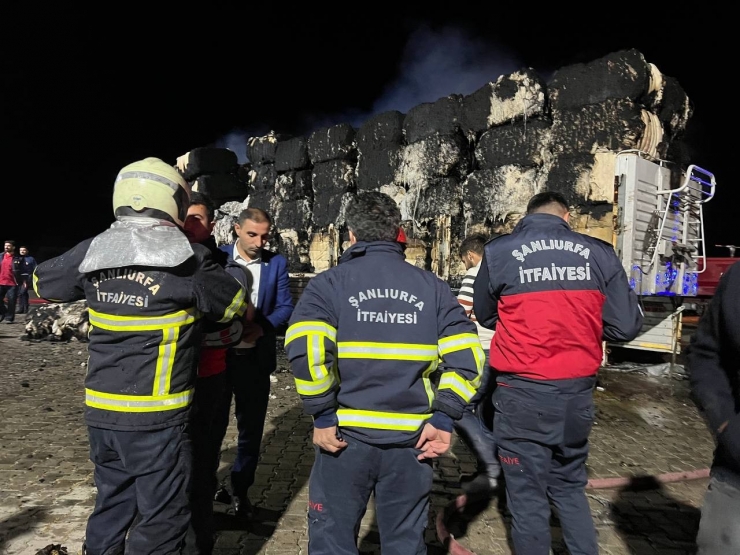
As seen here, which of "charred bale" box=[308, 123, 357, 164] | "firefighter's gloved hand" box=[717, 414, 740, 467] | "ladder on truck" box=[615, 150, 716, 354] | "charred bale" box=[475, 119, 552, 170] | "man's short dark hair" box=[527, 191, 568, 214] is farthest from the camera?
"charred bale" box=[308, 123, 357, 164]

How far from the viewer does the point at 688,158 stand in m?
7.95

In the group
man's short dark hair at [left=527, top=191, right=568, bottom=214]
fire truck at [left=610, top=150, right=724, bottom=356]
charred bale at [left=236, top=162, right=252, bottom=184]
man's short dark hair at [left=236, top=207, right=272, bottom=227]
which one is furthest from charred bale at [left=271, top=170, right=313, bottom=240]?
man's short dark hair at [left=527, top=191, right=568, bottom=214]

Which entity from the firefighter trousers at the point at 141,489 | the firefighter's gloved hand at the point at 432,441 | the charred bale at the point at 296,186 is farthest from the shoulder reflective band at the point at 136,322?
the charred bale at the point at 296,186

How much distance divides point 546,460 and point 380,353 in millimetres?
1104

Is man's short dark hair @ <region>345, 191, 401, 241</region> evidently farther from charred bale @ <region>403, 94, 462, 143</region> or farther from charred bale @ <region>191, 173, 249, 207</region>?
charred bale @ <region>191, 173, 249, 207</region>

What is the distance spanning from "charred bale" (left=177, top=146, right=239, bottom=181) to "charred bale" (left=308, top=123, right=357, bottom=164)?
319 centimetres

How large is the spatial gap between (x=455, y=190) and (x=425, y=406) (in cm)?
728

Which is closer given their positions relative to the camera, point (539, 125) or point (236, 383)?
point (236, 383)

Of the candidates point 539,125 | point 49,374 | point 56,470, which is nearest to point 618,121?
point 539,125

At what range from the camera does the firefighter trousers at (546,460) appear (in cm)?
237

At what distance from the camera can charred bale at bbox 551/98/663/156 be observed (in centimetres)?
684

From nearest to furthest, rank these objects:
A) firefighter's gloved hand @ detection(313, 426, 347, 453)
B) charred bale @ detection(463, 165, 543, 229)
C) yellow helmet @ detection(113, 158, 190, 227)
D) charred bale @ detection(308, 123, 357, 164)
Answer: firefighter's gloved hand @ detection(313, 426, 347, 453) → yellow helmet @ detection(113, 158, 190, 227) → charred bale @ detection(463, 165, 543, 229) → charred bale @ detection(308, 123, 357, 164)

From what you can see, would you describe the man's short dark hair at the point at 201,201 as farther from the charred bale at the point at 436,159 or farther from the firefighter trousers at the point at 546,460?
the charred bale at the point at 436,159

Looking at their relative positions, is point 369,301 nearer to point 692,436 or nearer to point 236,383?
point 236,383
